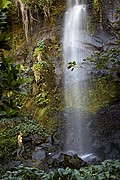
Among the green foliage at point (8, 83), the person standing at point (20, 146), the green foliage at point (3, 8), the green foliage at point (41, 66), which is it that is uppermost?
the green foliage at point (41, 66)

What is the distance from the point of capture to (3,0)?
173 centimetres

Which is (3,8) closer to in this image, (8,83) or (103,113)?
(8,83)

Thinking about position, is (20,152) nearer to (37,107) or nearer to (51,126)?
(51,126)

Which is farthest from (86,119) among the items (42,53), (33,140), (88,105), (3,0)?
(3,0)

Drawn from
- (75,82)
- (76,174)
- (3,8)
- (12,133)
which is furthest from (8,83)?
(75,82)

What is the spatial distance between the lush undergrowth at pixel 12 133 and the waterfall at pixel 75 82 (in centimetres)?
88

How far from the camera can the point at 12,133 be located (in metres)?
7.70

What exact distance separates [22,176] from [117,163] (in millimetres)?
910

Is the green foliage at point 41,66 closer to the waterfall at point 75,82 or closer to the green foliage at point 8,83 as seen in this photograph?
the waterfall at point 75,82

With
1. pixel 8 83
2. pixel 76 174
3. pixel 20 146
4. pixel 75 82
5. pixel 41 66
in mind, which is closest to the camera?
pixel 8 83

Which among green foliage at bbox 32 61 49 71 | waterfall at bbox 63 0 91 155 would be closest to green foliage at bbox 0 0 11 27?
waterfall at bbox 63 0 91 155

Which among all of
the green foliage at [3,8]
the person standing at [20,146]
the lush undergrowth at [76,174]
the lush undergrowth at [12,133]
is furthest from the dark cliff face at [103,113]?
the green foliage at [3,8]

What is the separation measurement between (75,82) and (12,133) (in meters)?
2.86

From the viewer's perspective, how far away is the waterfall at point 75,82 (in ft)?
24.2
